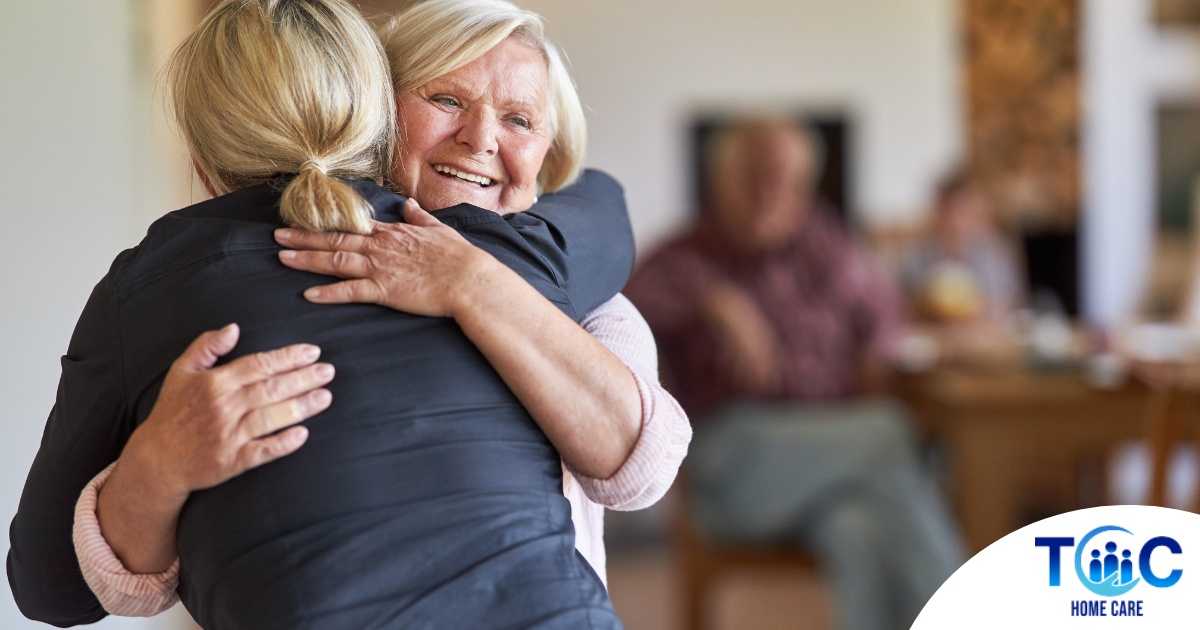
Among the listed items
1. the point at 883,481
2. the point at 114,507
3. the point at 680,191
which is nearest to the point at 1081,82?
the point at 680,191

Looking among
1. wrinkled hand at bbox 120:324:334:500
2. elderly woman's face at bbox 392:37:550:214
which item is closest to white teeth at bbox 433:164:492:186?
elderly woman's face at bbox 392:37:550:214

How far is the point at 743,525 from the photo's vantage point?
2535mm

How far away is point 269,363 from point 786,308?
2.13 metres

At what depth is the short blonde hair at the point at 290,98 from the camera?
81 cm

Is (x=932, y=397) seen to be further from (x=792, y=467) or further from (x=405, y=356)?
(x=405, y=356)

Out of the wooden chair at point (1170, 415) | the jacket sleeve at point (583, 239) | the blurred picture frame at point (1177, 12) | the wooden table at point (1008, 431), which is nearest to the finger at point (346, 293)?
the jacket sleeve at point (583, 239)

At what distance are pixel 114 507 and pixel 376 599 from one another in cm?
22

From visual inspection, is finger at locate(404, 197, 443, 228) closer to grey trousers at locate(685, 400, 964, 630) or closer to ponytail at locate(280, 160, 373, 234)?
ponytail at locate(280, 160, 373, 234)

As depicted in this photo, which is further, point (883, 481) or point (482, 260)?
point (883, 481)

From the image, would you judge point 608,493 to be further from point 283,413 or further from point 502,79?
point 502,79

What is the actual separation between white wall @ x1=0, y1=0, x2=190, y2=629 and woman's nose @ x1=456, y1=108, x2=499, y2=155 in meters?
0.50

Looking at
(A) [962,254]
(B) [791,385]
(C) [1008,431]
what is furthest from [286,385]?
(A) [962,254]

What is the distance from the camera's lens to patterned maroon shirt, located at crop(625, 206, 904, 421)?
8.95ft

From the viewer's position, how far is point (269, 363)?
2.53 ft
